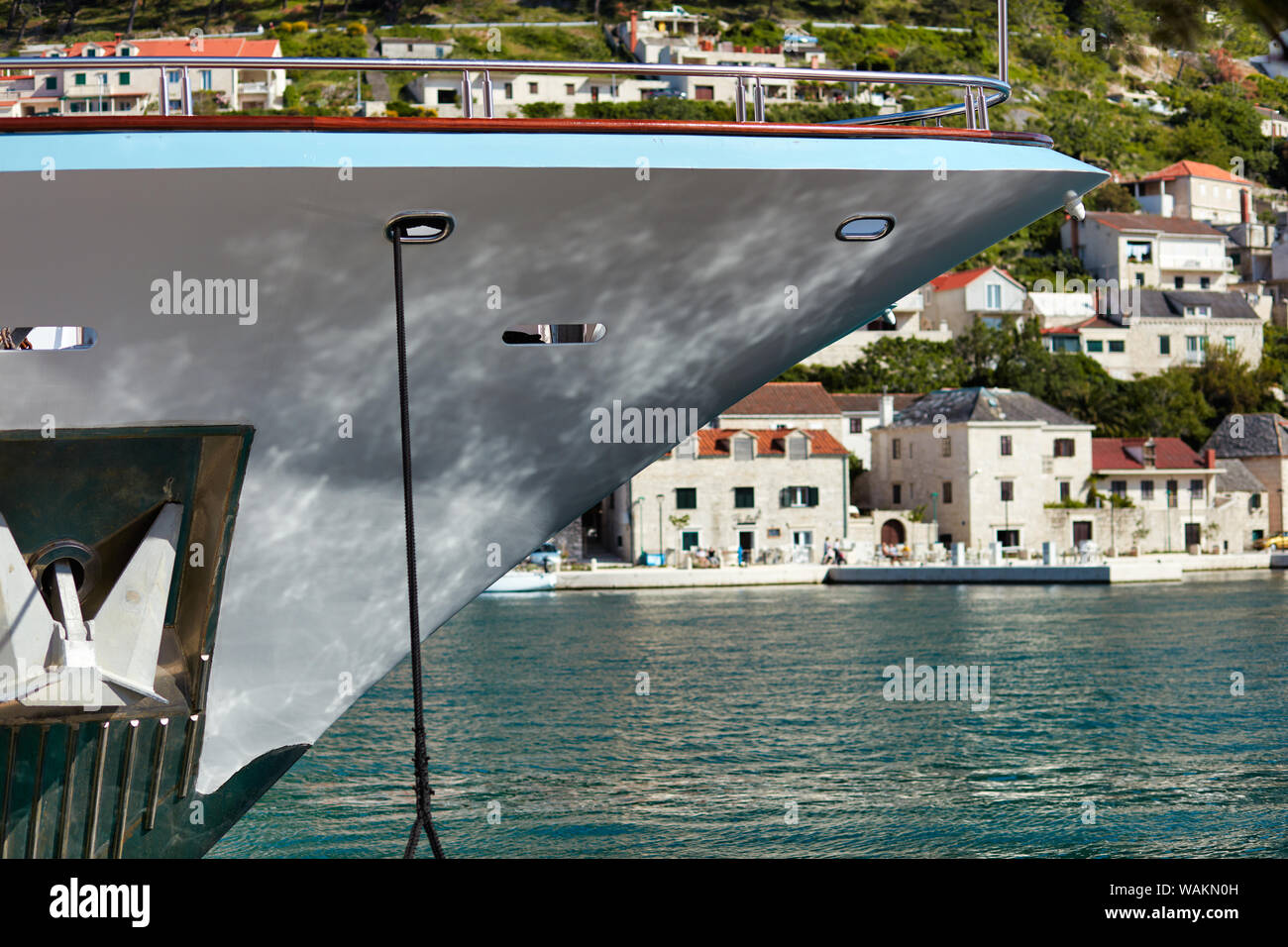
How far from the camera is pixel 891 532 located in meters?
45.8

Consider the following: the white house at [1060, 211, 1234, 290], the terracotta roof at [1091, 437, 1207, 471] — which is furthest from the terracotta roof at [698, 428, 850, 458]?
the white house at [1060, 211, 1234, 290]

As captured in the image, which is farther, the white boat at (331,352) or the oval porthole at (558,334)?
the oval porthole at (558,334)

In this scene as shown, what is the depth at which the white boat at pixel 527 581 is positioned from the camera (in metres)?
39.1

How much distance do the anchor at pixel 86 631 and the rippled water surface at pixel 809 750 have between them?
19.3ft

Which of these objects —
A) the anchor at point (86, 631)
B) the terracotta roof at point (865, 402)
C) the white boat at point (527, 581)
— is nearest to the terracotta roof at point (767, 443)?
the white boat at point (527, 581)

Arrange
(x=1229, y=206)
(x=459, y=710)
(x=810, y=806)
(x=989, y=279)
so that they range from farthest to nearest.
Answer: (x=1229, y=206) < (x=989, y=279) < (x=459, y=710) < (x=810, y=806)

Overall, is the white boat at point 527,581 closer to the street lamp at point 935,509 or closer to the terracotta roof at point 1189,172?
the street lamp at point 935,509

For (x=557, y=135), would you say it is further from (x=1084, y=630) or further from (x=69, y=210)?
(x=1084, y=630)

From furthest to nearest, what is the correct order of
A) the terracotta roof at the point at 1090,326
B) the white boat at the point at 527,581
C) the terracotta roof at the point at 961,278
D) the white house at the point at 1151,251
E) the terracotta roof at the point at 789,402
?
1. the white house at the point at 1151,251
2. the terracotta roof at the point at 1090,326
3. the terracotta roof at the point at 961,278
4. the terracotta roof at the point at 789,402
5. the white boat at the point at 527,581

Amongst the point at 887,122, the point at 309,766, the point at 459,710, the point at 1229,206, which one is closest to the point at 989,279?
the point at 1229,206

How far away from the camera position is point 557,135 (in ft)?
14.9

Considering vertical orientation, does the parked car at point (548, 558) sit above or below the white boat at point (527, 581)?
above

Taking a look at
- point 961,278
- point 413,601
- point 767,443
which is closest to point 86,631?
point 413,601
